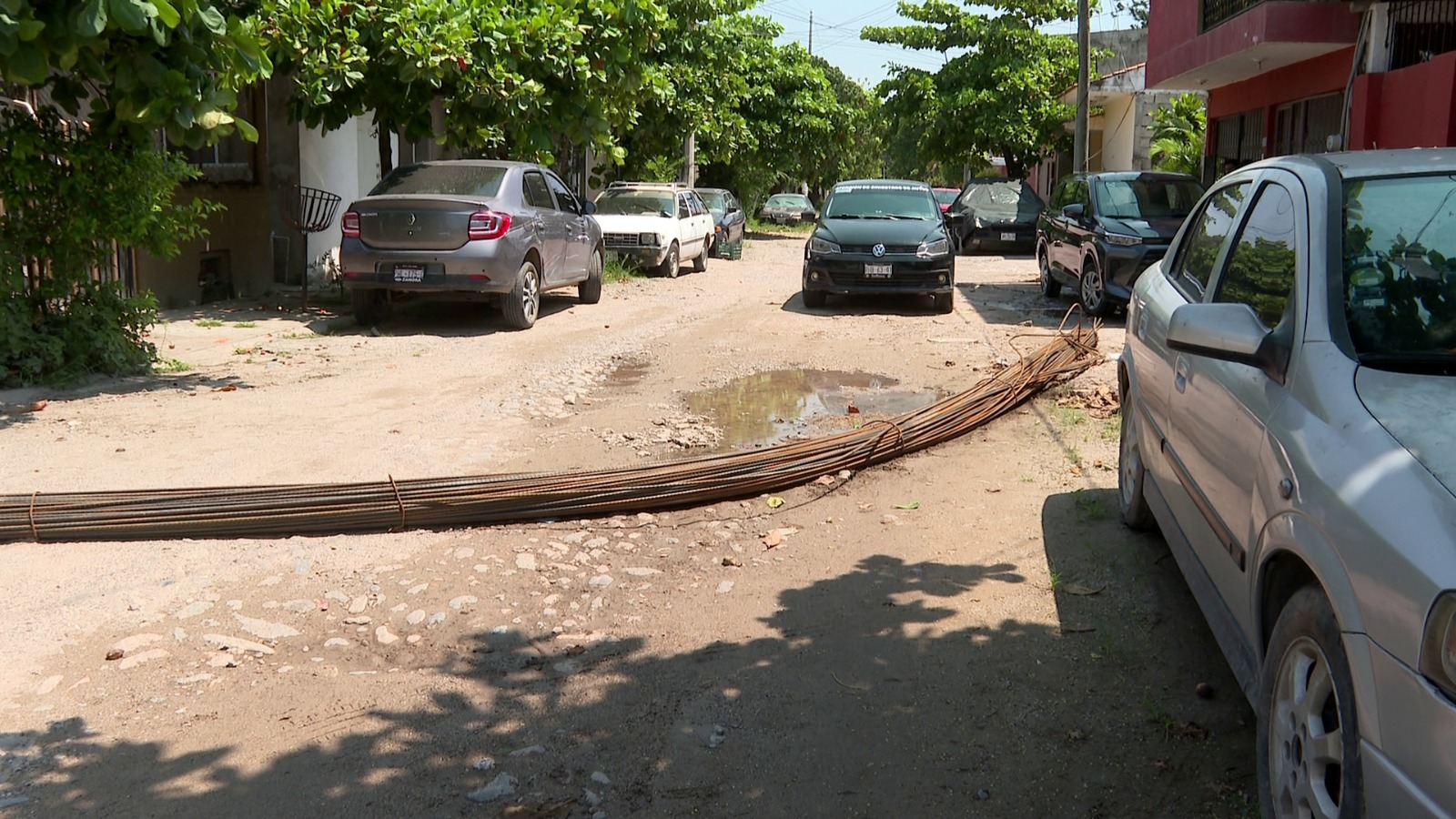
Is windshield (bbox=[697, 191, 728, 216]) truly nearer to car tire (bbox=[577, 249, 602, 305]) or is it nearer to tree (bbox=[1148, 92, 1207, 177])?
tree (bbox=[1148, 92, 1207, 177])

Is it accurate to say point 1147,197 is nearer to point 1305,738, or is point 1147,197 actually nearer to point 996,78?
point 1305,738

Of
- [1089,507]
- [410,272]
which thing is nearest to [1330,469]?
[1089,507]

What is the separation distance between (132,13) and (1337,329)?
6.69 meters

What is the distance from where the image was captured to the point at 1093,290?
47.0ft

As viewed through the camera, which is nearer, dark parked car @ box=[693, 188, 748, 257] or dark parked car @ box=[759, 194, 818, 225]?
dark parked car @ box=[693, 188, 748, 257]

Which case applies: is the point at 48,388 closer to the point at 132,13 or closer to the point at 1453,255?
the point at 132,13

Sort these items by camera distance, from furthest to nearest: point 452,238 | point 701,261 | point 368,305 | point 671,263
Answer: point 701,261, point 671,263, point 368,305, point 452,238

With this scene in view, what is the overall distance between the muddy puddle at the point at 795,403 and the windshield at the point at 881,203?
5.29 m

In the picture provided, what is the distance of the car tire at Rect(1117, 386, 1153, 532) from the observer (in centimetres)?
563

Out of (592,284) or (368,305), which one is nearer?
(368,305)

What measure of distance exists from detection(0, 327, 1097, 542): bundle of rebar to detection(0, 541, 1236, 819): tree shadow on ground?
1.30m

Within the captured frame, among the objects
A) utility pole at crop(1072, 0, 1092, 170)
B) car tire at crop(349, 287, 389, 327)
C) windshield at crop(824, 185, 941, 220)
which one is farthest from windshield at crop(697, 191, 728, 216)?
car tire at crop(349, 287, 389, 327)

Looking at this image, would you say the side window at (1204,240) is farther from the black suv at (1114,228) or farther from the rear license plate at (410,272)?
the rear license plate at (410,272)

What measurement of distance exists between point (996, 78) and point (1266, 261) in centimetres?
2985
